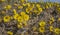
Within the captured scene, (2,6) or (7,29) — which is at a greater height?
(2,6)

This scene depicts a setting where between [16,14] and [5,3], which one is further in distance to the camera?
[5,3]

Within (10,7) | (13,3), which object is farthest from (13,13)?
(13,3)

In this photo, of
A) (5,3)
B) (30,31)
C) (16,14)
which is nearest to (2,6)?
(5,3)

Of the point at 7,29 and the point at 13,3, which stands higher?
the point at 13,3

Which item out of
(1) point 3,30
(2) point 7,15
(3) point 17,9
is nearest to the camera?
(1) point 3,30

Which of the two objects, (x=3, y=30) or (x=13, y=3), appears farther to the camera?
(x=13, y=3)

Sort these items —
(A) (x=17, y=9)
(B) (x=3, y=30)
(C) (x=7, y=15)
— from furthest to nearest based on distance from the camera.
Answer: (A) (x=17, y=9) < (C) (x=7, y=15) < (B) (x=3, y=30)

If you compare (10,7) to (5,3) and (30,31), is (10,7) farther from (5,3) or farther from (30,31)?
(30,31)

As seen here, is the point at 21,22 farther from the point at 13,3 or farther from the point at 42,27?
the point at 13,3
